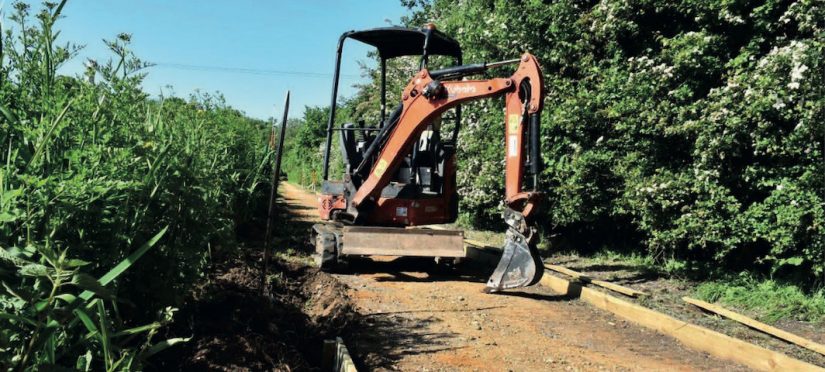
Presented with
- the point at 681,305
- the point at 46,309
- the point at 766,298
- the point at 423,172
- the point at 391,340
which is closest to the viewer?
the point at 46,309

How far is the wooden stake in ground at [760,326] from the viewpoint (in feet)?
15.6

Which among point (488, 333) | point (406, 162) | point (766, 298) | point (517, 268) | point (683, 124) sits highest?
point (683, 124)

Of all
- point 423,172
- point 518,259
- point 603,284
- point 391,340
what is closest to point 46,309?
point 391,340

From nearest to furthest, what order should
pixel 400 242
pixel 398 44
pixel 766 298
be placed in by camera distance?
pixel 766 298 → pixel 400 242 → pixel 398 44

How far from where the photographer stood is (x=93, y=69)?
9.95ft

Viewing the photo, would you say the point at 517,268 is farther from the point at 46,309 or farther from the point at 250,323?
the point at 46,309

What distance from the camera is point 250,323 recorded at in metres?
3.89

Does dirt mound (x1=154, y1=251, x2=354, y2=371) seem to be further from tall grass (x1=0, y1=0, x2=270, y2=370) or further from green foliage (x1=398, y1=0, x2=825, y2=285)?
green foliage (x1=398, y1=0, x2=825, y2=285)

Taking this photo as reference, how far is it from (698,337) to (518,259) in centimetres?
216

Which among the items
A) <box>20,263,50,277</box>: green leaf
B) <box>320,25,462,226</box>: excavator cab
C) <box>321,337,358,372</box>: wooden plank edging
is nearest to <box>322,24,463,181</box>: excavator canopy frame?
<box>320,25,462,226</box>: excavator cab

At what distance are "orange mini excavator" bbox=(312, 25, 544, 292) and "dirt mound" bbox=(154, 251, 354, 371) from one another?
1.85 meters

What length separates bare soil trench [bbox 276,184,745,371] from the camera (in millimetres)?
4664

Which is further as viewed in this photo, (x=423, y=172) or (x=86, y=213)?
Result: (x=423, y=172)

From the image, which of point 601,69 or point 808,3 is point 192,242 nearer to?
point 808,3
